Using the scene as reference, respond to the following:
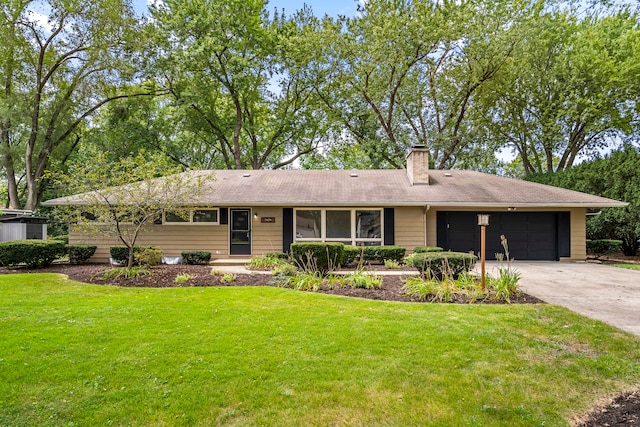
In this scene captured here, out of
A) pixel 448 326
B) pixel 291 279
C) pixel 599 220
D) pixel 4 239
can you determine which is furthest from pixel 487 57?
pixel 4 239

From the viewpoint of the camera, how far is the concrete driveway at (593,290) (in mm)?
5098

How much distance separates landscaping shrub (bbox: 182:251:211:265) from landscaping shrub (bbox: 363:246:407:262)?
15.6ft

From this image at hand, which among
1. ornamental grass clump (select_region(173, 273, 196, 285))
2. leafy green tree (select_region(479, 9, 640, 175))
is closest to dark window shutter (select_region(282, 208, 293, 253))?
ornamental grass clump (select_region(173, 273, 196, 285))

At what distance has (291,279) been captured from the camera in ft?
24.2

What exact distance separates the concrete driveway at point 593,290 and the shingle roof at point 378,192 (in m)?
2.65

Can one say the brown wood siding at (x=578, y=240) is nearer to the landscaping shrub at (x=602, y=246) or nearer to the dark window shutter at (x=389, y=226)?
the landscaping shrub at (x=602, y=246)

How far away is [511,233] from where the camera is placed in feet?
40.8

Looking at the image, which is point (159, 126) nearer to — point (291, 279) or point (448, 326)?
point (291, 279)

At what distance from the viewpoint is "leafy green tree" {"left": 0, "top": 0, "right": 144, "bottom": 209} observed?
719 inches

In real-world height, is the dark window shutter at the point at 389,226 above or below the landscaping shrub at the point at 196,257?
above

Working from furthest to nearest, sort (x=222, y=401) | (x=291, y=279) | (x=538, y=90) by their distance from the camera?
1. (x=538, y=90)
2. (x=291, y=279)
3. (x=222, y=401)

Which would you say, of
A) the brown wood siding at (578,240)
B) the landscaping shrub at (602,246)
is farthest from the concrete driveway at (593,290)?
the landscaping shrub at (602,246)

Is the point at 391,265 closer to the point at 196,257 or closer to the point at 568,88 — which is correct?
the point at 196,257

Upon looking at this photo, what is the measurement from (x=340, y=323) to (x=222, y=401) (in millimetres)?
2076
